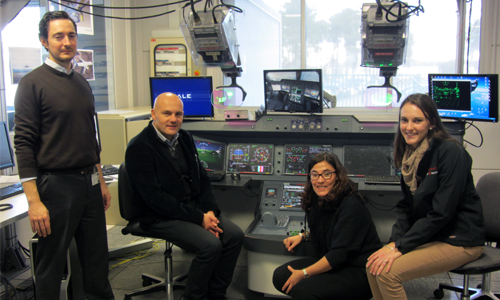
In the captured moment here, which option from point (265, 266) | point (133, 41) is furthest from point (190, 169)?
point (133, 41)

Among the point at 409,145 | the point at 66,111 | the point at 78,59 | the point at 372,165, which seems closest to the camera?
the point at 66,111

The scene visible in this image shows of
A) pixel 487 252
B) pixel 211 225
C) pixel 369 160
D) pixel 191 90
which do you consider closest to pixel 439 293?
pixel 487 252

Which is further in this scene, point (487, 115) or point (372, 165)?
point (372, 165)

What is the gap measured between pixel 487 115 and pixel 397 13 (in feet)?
2.94

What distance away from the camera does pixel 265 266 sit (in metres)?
2.22

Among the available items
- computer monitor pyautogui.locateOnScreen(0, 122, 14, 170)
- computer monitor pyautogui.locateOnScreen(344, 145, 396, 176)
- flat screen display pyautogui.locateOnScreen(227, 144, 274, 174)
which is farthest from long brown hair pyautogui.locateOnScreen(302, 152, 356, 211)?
computer monitor pyautogui.locateOnScreen(0, 122, 14, 170)

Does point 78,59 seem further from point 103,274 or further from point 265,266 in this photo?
point 265,266

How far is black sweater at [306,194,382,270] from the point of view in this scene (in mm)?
1755

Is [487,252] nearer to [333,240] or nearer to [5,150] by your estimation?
[333,240]

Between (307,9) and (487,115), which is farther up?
(307,9)

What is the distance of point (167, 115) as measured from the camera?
2141 mm

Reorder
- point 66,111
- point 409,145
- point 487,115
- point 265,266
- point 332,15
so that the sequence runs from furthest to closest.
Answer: point 332,15
point 487,115
point 265,266
point 409,145
point 66,111

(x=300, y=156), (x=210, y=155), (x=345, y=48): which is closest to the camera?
(x=300, y=156)

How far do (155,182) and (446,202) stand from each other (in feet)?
4.66
